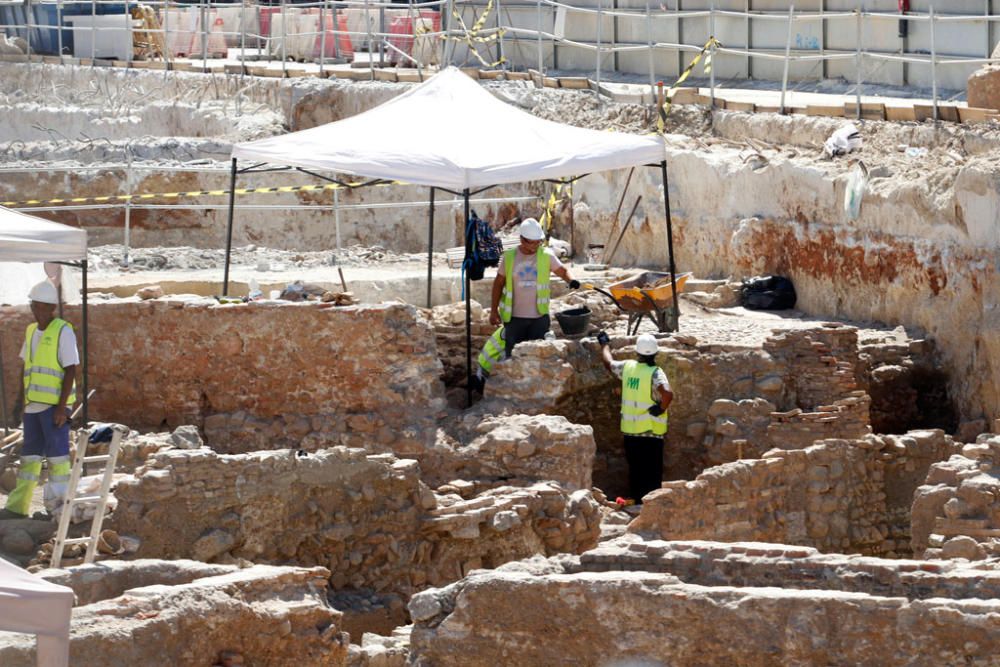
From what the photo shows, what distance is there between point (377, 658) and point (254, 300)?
5512 mm

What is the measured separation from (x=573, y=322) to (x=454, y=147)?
1.67 metres

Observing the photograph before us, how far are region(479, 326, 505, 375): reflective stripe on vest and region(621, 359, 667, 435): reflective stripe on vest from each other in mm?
1212

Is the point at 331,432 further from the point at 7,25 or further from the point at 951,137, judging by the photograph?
the point at 7,25

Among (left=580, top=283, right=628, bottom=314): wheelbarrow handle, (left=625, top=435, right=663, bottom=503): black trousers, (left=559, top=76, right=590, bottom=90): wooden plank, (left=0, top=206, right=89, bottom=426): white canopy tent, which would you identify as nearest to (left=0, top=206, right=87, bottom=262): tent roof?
(left=0, top=206, right=89, bottom=426): white canopy tent

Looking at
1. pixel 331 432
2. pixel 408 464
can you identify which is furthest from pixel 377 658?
pixel 331 432

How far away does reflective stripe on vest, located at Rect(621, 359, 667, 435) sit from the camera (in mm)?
15711

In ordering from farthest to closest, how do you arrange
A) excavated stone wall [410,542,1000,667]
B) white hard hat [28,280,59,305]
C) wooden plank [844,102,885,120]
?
1. wooden plank [844,102,885,120]
2. white hard hat [28,280,59,305]
3. excavated stone wall [410,542,1000,667]

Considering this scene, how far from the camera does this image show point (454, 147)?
1722 cm

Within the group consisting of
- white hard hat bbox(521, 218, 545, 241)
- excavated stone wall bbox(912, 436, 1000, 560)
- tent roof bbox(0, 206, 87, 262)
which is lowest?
excavated stone wall bbox(912, 436, 1000, 560)

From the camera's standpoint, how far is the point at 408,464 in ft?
45.6

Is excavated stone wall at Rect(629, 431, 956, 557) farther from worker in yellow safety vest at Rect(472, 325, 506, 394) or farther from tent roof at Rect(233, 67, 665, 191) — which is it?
tent roof at Rect(233, 67, 665, 191)

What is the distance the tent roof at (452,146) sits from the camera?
55.4 feet

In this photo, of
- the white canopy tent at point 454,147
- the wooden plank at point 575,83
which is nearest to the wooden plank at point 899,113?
the white canopy tent at point 454,147

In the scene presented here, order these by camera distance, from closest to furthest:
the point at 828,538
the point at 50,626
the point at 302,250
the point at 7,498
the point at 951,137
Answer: the point at 50,626, the point at 7,498, the point at 828,538, the point at 951,137, the point at 302,250
